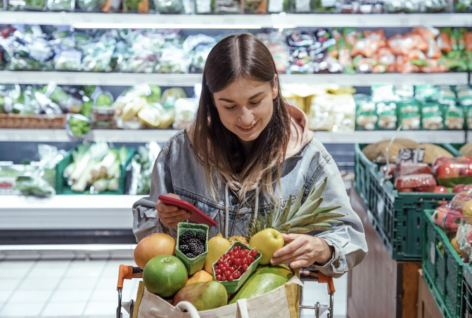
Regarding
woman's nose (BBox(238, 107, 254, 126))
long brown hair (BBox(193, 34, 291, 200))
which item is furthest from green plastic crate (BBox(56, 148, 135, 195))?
woman's nose (BBox(238, 107, 254, 126))

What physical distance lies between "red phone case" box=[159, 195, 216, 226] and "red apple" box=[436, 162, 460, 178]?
1.51m

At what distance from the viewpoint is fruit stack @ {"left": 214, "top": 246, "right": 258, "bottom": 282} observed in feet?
4.00

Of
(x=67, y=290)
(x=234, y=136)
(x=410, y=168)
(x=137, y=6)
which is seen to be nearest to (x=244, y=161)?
(x=234, y=136)

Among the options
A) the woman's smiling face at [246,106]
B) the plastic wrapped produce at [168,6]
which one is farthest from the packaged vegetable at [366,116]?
the woman's smiling face at [246,106]

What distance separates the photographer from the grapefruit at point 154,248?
132cm

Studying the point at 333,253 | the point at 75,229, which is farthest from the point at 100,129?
the point at 333,253

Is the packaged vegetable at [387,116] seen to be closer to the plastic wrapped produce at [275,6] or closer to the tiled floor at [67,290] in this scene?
the plastic wrapped produce at [275,6]

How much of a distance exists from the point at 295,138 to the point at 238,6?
2.53 m

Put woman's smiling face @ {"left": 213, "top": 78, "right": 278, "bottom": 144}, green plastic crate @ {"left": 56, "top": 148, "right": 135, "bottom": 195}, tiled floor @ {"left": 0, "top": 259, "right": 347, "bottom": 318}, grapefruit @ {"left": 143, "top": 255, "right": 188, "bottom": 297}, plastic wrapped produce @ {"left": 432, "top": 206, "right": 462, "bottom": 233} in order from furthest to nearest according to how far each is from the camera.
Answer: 1. green plastic crate @ {"left": 56, "top": 148, "right": 135, "bottom": 195}
2. tiled floor @ {"left": 0, "top": 259, "right": 347, "bottom": 318}
3. plastic wrapped produce @ {"left": 432, "top": 206, "right": 462, "bottom": 233}
4. woman's smiling face @ {"left": 213, "top": 78, "right": 278, "bottom": 144}
5. grapefruit @ {"left": 143, "top": 255, "right": 188, "bottom": 297}

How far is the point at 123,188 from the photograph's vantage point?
14.0ft

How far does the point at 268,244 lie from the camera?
1.28m

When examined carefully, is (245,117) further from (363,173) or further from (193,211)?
(363,173)

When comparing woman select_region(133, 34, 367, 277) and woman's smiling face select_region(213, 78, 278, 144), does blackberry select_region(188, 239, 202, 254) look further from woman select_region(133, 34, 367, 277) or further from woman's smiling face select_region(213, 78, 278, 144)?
woman's smiling face select_region(213, 78, 278, 144)

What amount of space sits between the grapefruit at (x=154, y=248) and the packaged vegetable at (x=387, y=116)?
10.2 ft
